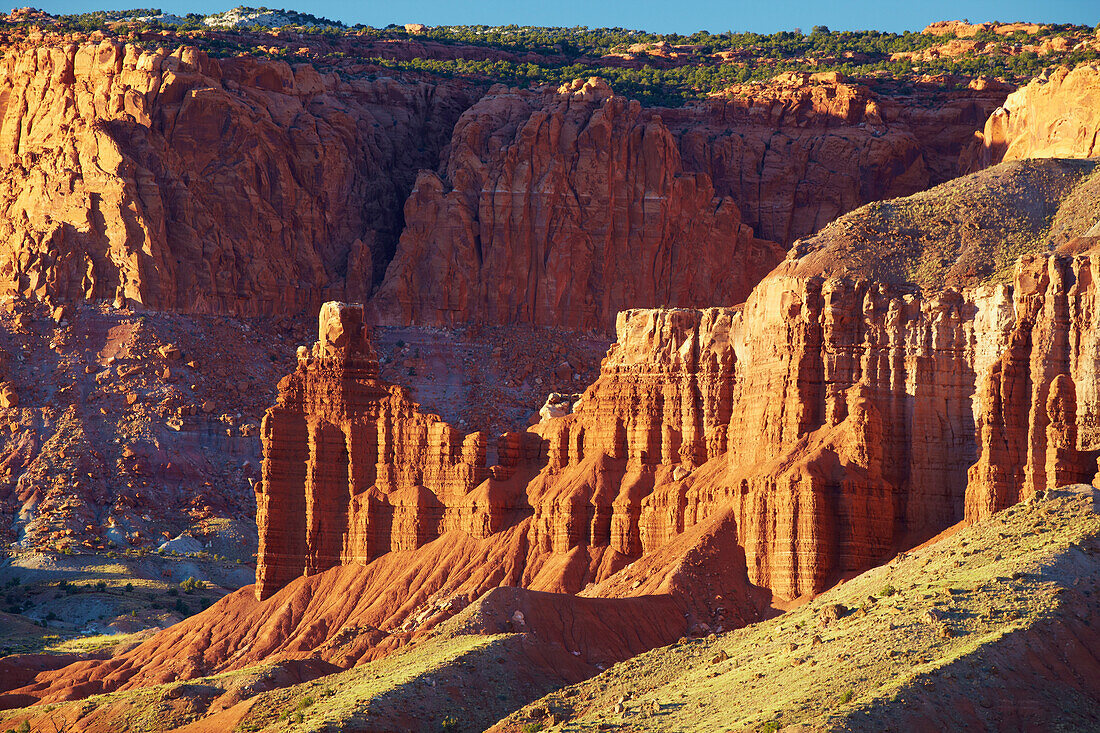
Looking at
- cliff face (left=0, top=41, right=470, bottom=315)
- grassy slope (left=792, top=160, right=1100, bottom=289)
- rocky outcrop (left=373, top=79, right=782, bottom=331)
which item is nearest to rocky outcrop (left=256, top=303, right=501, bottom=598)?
grassy slope (left=792, top=160, right=1100, bottom=289)

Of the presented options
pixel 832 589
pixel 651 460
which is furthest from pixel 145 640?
pixel 832 589

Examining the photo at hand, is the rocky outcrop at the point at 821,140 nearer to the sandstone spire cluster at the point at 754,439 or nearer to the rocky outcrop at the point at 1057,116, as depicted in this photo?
the rocky outcrop at the point at 1057,116

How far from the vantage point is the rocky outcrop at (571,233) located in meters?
165

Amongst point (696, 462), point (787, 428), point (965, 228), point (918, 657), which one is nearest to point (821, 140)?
point (696, 462)

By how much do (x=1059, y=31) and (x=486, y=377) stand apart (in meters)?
58.1

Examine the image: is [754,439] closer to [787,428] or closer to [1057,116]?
[787,428]

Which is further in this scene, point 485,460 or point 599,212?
point 599,212

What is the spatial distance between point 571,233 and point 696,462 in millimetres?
77639

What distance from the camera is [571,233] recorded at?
166000mm

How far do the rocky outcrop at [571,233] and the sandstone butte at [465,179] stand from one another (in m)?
0.14

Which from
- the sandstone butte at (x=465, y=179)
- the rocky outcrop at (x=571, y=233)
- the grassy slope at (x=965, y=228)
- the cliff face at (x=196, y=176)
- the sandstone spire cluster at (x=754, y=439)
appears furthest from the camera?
the rocky outcrop at (x=571, y=233)

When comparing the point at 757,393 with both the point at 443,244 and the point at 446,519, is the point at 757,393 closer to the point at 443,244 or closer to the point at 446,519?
the point at 446,519

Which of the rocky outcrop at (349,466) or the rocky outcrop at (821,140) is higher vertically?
the rocky outcrop at (821,140)

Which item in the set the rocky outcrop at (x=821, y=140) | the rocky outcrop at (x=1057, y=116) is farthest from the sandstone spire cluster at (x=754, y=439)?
the rocky outcrop at (x=821, y=140)
